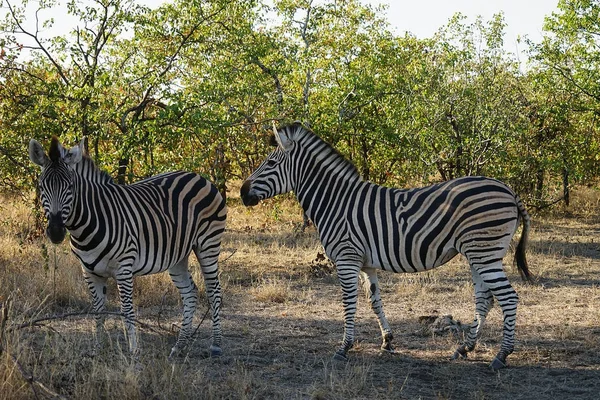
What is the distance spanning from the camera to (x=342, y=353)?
7.31 m

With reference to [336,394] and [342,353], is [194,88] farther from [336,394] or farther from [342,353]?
[336,394]

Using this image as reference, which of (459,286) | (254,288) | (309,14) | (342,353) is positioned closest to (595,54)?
(309,14)

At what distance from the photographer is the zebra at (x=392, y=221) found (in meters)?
7.10

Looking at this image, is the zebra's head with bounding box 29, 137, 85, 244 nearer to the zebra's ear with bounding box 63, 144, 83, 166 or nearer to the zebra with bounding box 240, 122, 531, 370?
the zebra's ear with bounding box 63, 144, 83, 166

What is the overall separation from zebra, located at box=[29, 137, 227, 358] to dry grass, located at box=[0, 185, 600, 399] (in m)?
0.52

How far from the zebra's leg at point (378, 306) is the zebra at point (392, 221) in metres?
0.01

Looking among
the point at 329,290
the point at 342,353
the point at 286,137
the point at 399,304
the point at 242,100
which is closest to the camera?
the point at 342,353

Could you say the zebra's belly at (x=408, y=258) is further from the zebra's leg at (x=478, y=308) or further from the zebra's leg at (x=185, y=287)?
the zebra's leg at (x=185, y=287)

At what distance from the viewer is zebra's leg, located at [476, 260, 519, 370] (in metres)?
7.08

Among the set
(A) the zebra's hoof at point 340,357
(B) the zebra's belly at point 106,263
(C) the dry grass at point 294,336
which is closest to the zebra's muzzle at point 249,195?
(C) the dry grass at point 294,336

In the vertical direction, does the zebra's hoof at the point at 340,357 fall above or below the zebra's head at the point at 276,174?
below

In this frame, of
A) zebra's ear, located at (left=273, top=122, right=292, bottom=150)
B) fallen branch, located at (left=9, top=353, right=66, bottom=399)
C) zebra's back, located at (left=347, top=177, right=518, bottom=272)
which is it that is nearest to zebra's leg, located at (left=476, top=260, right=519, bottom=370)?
zebra's back, located at (left=347, top=177, right=518, bottom=272)

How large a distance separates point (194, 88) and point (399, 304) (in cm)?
514

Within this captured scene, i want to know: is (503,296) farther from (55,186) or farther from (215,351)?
(55,186)
